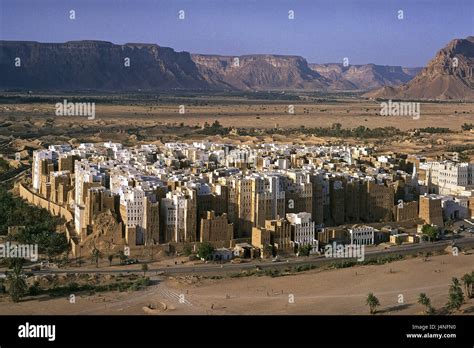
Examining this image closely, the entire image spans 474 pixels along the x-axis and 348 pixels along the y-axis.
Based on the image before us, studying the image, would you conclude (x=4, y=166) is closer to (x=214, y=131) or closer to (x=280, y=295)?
(x=280, y=295)

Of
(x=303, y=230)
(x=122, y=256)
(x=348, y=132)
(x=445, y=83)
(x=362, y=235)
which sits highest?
(x=445, y=83)

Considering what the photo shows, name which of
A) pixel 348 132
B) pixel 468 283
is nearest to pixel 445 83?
pixel 348 132

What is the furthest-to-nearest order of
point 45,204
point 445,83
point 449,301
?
point 445,83, point 45,204, point 449,301

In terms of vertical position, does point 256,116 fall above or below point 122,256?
above

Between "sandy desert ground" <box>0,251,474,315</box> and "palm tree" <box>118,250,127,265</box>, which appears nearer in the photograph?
"sandy desert ground" <box>0,251,474,315</box>

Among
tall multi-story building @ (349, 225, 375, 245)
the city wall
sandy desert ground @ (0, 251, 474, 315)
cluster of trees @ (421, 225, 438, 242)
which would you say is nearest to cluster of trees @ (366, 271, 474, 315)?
sandy desert ground @ (0, 251, 474, 315)

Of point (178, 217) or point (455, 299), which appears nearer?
point (455, 299)

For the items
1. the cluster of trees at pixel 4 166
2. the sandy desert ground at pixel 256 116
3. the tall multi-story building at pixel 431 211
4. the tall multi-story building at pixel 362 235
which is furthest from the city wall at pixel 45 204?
the sandy desert ground at pixel 256 116

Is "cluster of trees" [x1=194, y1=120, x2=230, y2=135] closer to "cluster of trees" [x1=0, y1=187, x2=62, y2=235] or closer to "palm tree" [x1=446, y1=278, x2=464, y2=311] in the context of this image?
"cluster of trees" [x1=0, y1=187, x2=62, y2=235]

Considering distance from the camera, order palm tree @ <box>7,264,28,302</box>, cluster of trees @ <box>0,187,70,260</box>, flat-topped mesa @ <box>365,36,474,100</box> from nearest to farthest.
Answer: palm tree @ <box>7,264,28,302</box> < cluster of trees @ <box>0,187,70,260</box> < flat-topped mesa @ <box>365,36,474,100</box>

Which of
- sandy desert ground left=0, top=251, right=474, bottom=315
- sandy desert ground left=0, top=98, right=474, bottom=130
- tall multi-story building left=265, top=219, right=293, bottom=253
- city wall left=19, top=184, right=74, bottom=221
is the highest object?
sandy desert ground left=0, top=98, right=474, bottom=130

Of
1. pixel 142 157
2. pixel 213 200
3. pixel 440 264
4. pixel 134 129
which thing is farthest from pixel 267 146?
pixel 134 129

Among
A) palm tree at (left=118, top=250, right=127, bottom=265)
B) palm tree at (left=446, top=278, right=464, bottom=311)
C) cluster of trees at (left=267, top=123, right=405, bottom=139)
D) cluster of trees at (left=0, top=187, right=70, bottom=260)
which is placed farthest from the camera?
cluster of trees at (left=267, top=123, right=405, bottom=139)
